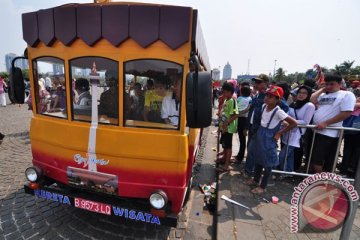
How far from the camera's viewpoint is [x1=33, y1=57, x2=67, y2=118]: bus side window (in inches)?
119

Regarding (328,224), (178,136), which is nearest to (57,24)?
(178,136)

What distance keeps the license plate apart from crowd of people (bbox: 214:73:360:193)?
2.65 m

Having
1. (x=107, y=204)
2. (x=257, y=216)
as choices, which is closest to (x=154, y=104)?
(x=107, y=204)

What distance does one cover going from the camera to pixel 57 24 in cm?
271

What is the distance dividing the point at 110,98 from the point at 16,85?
161cm

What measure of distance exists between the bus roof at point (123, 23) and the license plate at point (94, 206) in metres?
1.87

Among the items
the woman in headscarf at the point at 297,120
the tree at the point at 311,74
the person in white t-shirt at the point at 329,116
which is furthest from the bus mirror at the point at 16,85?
the tree at the point at 311,74

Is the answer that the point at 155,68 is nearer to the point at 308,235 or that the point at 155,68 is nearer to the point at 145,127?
the point at 145,127

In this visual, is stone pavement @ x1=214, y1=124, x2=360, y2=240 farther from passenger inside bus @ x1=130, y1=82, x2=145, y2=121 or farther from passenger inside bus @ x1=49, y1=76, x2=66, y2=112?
passenger inside bus @ x1=49, y1=76, x2=66, y2=112

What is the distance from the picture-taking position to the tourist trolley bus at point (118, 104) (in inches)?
98.3

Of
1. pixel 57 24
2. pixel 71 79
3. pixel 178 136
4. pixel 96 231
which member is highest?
pixel 57 24

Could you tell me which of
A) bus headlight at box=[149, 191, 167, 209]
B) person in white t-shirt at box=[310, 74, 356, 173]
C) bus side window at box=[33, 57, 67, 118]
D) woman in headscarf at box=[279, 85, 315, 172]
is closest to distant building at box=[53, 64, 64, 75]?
bus side window at box=[33, 57, 67, 118]

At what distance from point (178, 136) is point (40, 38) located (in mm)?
2125

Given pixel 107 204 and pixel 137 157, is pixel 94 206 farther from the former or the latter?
pixel 137 157
